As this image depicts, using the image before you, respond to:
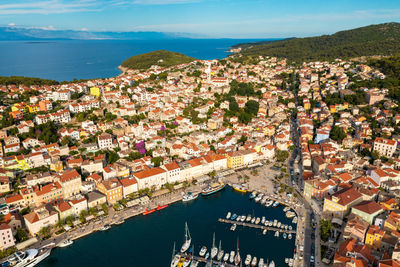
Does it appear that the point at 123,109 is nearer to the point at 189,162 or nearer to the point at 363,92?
the point at 189,162

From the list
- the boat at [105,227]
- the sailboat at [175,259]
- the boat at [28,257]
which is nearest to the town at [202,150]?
the boat at [28,257]

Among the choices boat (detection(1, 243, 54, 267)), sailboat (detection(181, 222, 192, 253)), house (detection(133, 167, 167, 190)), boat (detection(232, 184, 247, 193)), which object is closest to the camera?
boat (detection(1, 243, 54, 267))

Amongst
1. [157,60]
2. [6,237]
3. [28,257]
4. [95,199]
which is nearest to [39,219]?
[6,237]

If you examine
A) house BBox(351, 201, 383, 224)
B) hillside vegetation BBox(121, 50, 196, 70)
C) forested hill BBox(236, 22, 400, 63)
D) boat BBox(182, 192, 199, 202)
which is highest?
forested hill BBox(236, 22, 400, 63)

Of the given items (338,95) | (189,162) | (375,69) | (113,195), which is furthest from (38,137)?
(375,69)

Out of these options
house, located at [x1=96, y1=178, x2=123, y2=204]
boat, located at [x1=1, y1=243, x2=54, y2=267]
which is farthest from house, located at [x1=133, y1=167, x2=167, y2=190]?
boat, located at [x1=1, y1=243, x2=54, y2=267]

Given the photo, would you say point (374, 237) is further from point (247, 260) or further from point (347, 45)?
point (347, 45)

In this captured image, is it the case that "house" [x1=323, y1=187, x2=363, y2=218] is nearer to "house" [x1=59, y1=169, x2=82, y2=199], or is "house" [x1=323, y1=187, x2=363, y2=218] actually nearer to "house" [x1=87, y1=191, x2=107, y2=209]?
"house" [x1=87, y1=191, x2=107, y2=209]
